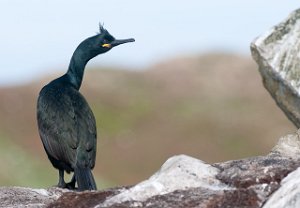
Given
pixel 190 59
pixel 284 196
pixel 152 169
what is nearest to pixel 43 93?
pixel 284 196

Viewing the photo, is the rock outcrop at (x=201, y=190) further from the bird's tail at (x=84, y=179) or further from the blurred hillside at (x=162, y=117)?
the blurred hillside at (x=162, y=117)

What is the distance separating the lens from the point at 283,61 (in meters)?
16.0

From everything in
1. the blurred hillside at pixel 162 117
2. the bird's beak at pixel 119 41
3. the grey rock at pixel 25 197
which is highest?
the bird's beak at pixel 119 41

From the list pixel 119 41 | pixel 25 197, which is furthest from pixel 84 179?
pixel 119 41

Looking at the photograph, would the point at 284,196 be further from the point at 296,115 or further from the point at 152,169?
the point at 152,169

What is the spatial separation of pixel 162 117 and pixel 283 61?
4348 cm

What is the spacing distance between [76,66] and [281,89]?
11.2 feet

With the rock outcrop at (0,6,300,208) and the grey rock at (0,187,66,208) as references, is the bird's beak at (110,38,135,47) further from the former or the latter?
the rock outcrop at (0,6,300,208)

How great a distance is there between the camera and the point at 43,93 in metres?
15.5

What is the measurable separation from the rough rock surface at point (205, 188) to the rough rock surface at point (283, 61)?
450 centimetres

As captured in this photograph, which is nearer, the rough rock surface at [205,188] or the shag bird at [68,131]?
the rough rock surface at [205,188]

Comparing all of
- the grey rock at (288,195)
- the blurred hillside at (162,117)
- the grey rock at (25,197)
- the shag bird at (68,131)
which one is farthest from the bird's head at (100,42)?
the blurred hillside at (162,117)

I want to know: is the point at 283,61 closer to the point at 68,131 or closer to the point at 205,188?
the point at 68,131

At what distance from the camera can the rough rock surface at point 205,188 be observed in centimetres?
1023
